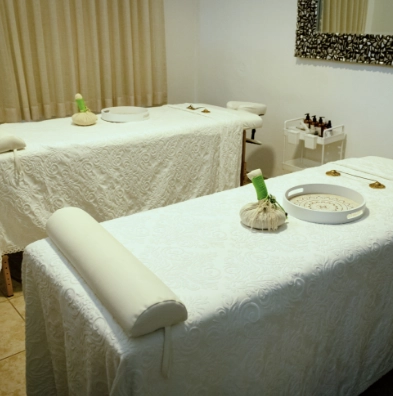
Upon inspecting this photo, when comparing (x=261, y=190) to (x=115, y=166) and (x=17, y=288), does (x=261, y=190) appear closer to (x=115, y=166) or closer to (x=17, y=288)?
(x=115, y=166)

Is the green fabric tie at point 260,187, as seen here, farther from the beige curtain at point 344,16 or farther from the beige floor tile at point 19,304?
the beige curtain at point 344,16

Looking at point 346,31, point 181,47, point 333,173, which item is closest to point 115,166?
point 333,173

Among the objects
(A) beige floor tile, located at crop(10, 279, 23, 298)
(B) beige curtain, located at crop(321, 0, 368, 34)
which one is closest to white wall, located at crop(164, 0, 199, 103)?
(B) beige curtain, located at crop(321, 0, 368, 34)

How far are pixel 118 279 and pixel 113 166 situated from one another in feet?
4.51

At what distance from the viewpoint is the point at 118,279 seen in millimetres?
1049

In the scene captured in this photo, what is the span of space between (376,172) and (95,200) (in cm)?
134

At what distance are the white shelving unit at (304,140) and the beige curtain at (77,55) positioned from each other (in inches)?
46.0

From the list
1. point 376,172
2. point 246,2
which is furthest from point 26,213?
point 246,2


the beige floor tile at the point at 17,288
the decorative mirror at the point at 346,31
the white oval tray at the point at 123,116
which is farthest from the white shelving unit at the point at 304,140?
the beige floor tile at the point at 17,288

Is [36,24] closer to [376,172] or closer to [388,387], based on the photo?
[376,172]

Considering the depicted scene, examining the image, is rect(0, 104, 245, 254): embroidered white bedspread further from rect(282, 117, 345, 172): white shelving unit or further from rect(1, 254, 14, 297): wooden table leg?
rect(282, 117, 345, 172): white shelving unit

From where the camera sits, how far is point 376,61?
251 cm

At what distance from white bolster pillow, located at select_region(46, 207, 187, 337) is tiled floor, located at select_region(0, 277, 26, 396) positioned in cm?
67

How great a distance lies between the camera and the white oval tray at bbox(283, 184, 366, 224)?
58.3 inches
